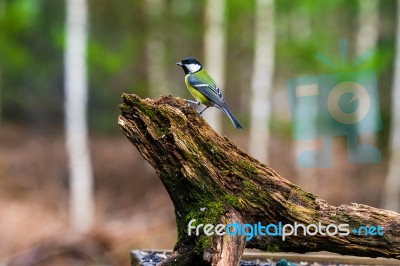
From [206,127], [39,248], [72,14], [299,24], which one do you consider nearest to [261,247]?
[206,127]

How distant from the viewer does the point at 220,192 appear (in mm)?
3344

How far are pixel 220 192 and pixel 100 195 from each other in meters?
10.4

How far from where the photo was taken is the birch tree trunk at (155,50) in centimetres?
1376

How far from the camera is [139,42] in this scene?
14.2m

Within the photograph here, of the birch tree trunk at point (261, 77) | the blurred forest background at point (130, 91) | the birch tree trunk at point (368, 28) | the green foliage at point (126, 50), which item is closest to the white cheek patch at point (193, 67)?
the blurred forest background at point (130, 91)

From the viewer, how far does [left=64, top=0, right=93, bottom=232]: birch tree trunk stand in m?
11.2

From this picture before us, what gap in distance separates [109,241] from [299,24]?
12.6 meters

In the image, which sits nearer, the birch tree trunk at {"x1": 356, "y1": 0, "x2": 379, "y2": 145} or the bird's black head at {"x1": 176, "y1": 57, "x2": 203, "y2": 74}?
the bird's black head at {"x1": 176, "y1": 57, "x2": 203, "y2": 74}

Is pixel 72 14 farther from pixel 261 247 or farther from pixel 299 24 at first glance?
pixel 299 24

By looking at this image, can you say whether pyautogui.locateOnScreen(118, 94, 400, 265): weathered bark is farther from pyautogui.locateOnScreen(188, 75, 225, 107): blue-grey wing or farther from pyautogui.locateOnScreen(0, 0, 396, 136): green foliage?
pyautogui.locateOnScreen(0, 0, 396, 136): green foliage

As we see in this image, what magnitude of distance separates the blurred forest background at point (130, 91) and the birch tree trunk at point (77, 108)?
0.24ft

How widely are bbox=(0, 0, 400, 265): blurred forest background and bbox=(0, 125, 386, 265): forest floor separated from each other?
0.09ft

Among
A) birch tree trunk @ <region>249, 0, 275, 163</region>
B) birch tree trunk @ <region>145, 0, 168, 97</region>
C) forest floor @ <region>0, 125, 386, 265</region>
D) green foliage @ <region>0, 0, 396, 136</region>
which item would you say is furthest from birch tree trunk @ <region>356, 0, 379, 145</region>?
birch tree trunk @ <region>145, 0, 168, 97</region>

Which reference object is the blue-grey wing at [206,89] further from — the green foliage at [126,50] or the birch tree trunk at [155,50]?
the birch tree trunk at [155,50]
